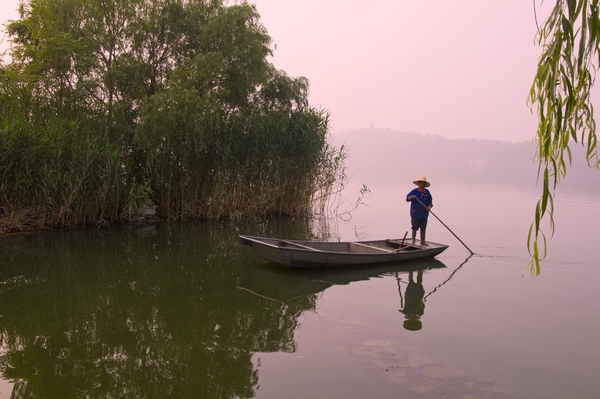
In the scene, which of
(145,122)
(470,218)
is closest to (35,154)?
(145,122)

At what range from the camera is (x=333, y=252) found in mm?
7695

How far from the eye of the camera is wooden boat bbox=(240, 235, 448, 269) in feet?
25.1

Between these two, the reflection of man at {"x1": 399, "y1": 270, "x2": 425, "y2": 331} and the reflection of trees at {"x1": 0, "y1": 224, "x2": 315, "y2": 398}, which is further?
A: the reflection of man at {"x1": 399, "y1": 270, "x2": 425, "y2": 331}

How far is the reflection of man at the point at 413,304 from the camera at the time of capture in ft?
19.1

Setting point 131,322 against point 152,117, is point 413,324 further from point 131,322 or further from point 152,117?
point 152,117

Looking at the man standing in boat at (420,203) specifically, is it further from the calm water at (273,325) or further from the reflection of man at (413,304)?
the reflection of man at (413,304)

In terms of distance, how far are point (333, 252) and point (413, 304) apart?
63.5 inches

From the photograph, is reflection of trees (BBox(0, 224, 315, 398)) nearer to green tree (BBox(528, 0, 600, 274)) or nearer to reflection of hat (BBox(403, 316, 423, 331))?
reflection of hat (BBox(403, 316, 423, 331))

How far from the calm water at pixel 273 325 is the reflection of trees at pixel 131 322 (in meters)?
0.02

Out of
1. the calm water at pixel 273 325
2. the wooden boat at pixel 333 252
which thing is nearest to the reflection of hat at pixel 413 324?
the calm water at pixel 273 325

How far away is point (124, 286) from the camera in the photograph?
695 centimetres

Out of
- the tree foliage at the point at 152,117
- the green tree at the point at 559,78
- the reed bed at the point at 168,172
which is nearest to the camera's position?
the green tree at the point at 559,78

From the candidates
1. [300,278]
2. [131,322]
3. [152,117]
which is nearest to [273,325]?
[131,322]

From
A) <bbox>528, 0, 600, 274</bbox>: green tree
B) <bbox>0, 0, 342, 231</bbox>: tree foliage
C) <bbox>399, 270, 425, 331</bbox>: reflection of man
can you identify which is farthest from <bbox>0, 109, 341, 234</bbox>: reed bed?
<bbox>528, 0, 600, 274</bbox>: green tree
